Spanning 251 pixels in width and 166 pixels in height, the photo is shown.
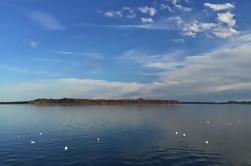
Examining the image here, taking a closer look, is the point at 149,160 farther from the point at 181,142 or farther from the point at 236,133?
the point at 236,133

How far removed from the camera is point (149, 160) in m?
46.5

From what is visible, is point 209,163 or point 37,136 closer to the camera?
Result: point 209,163

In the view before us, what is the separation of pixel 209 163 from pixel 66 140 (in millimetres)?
29449

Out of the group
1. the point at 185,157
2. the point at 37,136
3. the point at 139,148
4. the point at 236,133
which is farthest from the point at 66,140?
the point at 236,133

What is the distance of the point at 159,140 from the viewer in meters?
64.1

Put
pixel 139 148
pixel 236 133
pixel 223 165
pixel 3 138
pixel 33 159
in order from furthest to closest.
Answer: pixel 236 133 < pixel 3 138 < pixel 139 148 < pixel 33 159 < pixel 223 165

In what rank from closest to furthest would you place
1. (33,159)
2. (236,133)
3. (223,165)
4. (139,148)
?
(223,165), (33,159), (139,148), (236,133)

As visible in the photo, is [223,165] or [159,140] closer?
[223,165]

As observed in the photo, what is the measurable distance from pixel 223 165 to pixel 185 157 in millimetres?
6211

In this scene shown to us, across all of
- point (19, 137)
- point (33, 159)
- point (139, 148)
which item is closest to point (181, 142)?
point (139, 148)

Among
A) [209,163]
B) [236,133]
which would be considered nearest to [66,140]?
[209,163]

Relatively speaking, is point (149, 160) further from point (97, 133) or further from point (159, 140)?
point (97, 133)

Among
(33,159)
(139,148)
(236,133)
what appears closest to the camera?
(33,159)

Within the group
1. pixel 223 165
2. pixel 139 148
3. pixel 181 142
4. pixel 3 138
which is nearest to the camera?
pixel 223 165
